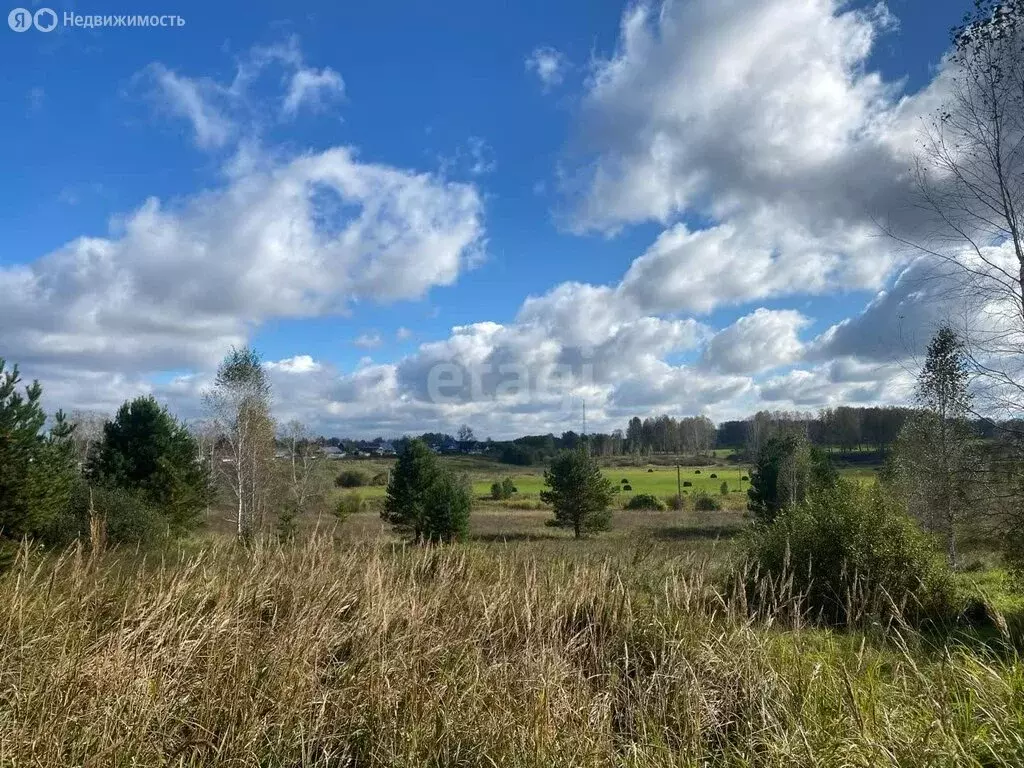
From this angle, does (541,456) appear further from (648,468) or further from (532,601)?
(532,601)

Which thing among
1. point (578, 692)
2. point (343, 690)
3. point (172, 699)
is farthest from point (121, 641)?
point (578, 692)

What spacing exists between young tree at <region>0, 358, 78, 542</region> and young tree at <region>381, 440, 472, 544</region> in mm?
14630

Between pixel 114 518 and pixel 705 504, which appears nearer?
pixel 114 518

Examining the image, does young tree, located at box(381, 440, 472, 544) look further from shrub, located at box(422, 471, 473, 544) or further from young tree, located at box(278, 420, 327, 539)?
young tree, located at box(278, 420, 327, 539)

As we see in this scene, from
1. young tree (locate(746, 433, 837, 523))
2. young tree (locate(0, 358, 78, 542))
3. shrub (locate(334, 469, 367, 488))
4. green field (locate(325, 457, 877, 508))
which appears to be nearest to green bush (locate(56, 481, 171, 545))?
young tree (locate(0, 358, 78, 542))

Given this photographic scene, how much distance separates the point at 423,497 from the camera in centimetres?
3038

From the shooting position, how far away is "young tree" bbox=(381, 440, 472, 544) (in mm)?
28438

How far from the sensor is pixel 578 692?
14.2 feet

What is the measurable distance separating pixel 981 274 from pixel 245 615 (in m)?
12.6

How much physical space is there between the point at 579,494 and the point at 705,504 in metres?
17.8

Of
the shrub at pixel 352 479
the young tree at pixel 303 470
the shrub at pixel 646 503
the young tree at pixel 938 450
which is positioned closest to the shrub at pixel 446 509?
the young tree at pixel 303 470

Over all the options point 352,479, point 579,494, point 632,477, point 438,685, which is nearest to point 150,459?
point 438,685

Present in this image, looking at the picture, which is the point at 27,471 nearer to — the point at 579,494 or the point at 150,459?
the point at 150,459

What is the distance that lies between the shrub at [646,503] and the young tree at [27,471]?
146ft
